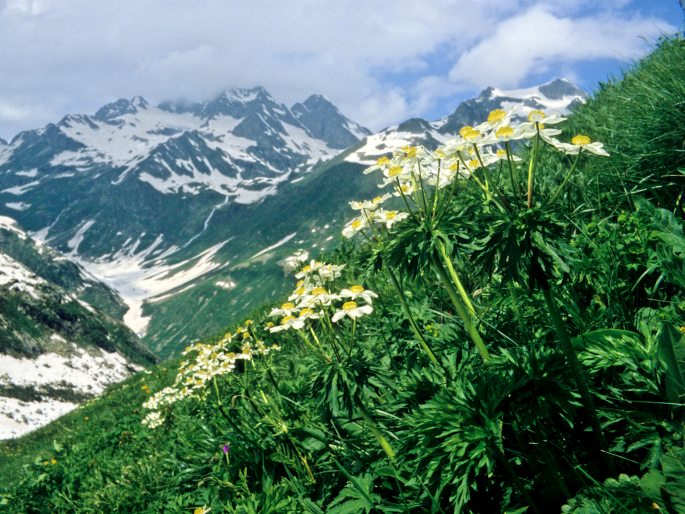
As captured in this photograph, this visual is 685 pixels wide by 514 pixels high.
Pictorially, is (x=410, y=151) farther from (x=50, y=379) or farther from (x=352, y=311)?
(x=50, y=379)

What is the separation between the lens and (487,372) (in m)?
2.62

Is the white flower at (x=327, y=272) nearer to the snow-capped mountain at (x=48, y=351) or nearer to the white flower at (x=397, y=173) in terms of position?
the white flower at (x=397, y=173)

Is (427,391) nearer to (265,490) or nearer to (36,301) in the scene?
(265,490)

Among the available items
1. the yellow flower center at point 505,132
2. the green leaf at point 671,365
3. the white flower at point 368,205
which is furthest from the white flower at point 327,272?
the green leaf at point 671,365

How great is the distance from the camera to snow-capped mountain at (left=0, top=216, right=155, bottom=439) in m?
56.0

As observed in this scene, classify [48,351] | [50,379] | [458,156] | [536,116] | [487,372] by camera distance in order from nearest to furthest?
1. [536,116]
2. [487,372]
3. [458,156]
4. [50,379]
5. [48,351]

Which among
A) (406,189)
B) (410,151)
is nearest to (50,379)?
(406,189)

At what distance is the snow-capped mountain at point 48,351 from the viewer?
55969 millimetres

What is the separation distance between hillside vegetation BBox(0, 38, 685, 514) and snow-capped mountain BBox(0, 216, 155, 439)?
5056cm

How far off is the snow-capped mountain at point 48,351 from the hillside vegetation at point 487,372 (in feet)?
166

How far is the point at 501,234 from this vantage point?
2449 mm

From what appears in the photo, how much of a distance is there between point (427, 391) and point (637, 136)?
4.85m

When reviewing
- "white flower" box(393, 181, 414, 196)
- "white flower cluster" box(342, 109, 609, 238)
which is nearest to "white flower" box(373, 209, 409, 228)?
"white flower cluster" box(342, 109, 609, 238)

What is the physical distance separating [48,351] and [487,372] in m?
100
